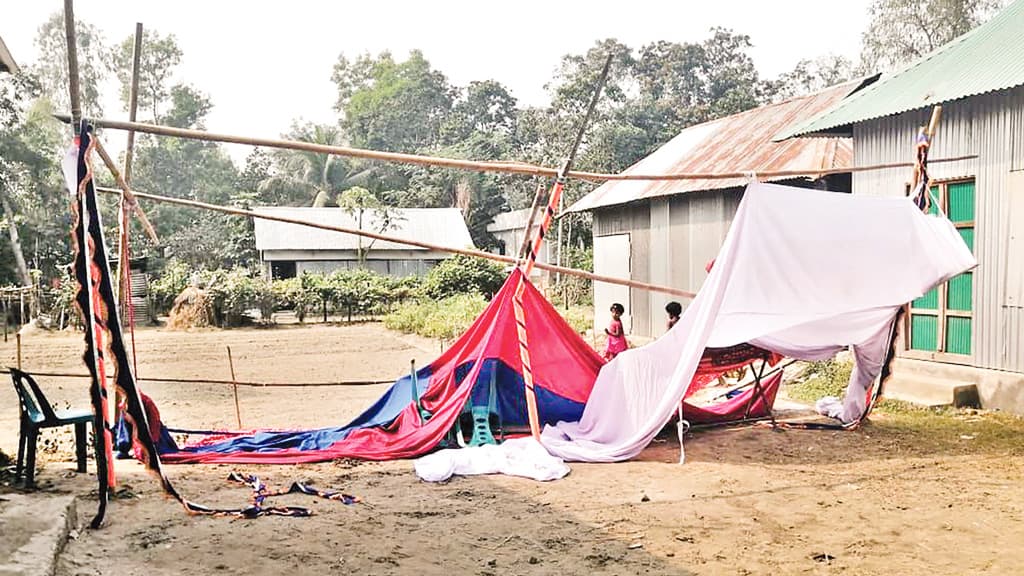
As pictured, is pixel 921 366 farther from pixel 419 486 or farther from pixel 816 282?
pixel 419 486

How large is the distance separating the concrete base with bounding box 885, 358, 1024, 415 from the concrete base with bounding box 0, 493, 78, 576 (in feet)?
23.7

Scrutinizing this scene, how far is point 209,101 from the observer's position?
39344mm

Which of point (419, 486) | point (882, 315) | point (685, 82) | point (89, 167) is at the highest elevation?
point (685, 82)

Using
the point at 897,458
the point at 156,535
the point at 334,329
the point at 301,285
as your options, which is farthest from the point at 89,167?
the point at 301,285

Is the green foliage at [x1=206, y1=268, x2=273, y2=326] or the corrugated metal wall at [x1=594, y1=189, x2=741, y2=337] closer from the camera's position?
the corrugated metal wall at [x1=594, y1=189, x2=741, y2=337]

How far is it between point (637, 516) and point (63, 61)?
3561 cm

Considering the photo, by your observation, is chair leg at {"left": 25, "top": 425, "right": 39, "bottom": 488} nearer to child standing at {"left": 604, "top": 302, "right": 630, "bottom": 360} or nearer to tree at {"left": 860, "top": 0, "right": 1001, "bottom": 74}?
child standing at {"left": 604, "top": 302, "right": 630, "bottom": 360}

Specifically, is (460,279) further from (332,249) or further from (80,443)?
(80,443)

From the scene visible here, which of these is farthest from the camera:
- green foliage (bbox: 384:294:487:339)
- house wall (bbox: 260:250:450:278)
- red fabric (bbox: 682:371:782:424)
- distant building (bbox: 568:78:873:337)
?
house wall (bbox: 260:250:450:278)

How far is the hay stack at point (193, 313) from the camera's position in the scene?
1805 centimetres

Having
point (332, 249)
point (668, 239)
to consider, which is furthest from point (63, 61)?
point (668, 239)

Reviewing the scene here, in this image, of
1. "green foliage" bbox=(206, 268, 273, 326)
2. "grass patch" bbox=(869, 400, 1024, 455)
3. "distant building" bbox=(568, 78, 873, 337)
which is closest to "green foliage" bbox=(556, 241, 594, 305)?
"distant building" bbox=(568, 78, 873, 337)

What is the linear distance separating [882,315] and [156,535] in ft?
18.8

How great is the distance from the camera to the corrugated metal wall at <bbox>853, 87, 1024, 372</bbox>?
7.39 m
